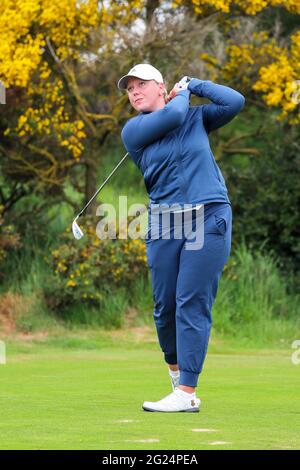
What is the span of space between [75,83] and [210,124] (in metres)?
9.32

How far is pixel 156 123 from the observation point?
6520mm

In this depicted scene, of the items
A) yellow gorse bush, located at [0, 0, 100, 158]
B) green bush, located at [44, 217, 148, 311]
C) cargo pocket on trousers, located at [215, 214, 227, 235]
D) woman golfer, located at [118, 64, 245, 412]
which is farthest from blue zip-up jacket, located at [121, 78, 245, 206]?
green bush, located at [44, 217, 148, 311]

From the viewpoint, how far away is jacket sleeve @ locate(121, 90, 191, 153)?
6.48 m

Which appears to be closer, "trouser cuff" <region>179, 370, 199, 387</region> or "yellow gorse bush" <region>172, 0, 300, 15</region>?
"trouser cuff" <region>179, 370, 199, 387</region>

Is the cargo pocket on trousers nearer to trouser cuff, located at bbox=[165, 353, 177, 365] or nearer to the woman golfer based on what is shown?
the woman golfer

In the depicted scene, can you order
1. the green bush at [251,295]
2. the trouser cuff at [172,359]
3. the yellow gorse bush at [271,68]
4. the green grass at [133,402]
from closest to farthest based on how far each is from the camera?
the green grass at [133,402]
the trouser cuff at [172,359]
the green bush at [251,295]
the yellow gorse bush at [271,68]

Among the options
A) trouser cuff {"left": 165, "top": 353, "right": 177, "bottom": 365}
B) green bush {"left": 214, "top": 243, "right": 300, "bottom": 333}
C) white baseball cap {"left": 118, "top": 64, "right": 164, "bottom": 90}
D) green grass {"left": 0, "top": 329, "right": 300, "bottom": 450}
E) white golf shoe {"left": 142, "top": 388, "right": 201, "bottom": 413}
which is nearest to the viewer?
green grass {"left": 0, "top": 329, "right": 300, "bottom": 450}

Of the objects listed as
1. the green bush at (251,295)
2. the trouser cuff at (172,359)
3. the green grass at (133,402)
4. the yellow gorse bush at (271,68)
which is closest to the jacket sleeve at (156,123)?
the trouser cuff at (172,359)

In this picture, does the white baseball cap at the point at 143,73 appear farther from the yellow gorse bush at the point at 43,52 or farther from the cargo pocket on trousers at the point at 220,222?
the yellow gorse bush at the point at 43,52

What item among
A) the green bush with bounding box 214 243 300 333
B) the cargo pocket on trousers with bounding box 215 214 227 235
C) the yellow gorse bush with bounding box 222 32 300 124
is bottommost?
the green bush with bounding box 214 243 300 333

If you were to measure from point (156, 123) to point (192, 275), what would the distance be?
918mm

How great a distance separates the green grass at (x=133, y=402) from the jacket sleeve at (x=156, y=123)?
161 centimetres

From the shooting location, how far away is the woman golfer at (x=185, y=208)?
6551mm

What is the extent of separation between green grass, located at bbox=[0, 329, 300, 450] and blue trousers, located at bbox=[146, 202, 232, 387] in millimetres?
380
